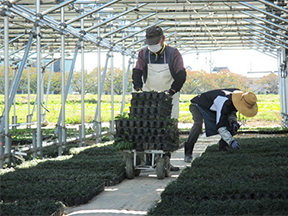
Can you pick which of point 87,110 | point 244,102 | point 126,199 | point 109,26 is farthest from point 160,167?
point 87,110

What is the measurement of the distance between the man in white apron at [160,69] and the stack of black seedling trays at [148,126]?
0.42m

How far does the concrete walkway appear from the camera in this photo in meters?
4.04

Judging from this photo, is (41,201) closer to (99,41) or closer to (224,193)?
(224,193)

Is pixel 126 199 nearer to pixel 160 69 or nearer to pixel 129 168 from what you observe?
pixel 129 168

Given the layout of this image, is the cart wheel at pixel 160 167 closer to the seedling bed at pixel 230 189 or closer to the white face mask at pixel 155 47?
the seedling bed at pixel 230 189

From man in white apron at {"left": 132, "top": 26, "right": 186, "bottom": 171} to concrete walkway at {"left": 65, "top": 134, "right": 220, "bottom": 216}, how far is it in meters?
1.03

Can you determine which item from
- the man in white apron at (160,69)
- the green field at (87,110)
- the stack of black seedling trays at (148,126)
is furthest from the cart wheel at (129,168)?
the green field at (87,110)

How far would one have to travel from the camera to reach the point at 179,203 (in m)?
3.98

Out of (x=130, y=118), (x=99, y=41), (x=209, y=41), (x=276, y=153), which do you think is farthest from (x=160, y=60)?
(x=209, y=41)

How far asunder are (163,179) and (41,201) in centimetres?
217

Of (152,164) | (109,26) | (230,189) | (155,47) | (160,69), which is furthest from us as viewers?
(109,26)

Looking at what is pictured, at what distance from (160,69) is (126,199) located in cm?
249

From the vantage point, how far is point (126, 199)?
4.59m

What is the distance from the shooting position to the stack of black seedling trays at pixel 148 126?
19.2ft
